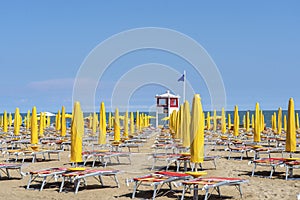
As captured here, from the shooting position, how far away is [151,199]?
26.2ft

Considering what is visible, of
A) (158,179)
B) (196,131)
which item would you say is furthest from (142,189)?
(196,131)

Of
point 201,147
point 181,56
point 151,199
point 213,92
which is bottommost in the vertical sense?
point 151,199

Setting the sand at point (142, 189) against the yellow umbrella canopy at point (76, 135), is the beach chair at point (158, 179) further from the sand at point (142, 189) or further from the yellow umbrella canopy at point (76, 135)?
the yellow umbrella canopy at point (76, 135)

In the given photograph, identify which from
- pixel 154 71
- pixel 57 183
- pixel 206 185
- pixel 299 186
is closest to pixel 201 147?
pixel 206 185

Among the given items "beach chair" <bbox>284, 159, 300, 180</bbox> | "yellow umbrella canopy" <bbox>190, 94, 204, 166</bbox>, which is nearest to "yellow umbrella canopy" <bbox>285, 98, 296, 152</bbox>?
"beach chair" <bbox>284, 159, 300, 180</bbox>

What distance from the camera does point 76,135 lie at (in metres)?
10.0

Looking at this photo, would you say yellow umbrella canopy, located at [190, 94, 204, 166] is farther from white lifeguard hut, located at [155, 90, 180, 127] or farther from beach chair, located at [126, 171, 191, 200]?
white lifeguard hut, located at [155, 90, 180, 127]

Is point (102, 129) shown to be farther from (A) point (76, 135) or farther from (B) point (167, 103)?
(B) point (167, 103)

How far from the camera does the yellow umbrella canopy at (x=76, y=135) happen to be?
32.6 ft

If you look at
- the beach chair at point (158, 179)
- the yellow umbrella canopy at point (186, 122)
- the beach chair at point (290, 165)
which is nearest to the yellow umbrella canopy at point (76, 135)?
the beach chair at point (158, 179)

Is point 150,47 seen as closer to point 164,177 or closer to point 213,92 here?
point 213,92

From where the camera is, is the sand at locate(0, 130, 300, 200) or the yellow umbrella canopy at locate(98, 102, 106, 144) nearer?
the sand at locate(0, 130, 300, 200)

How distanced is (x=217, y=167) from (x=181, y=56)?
307 cm

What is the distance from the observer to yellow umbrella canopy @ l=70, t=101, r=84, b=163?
9930 mm
